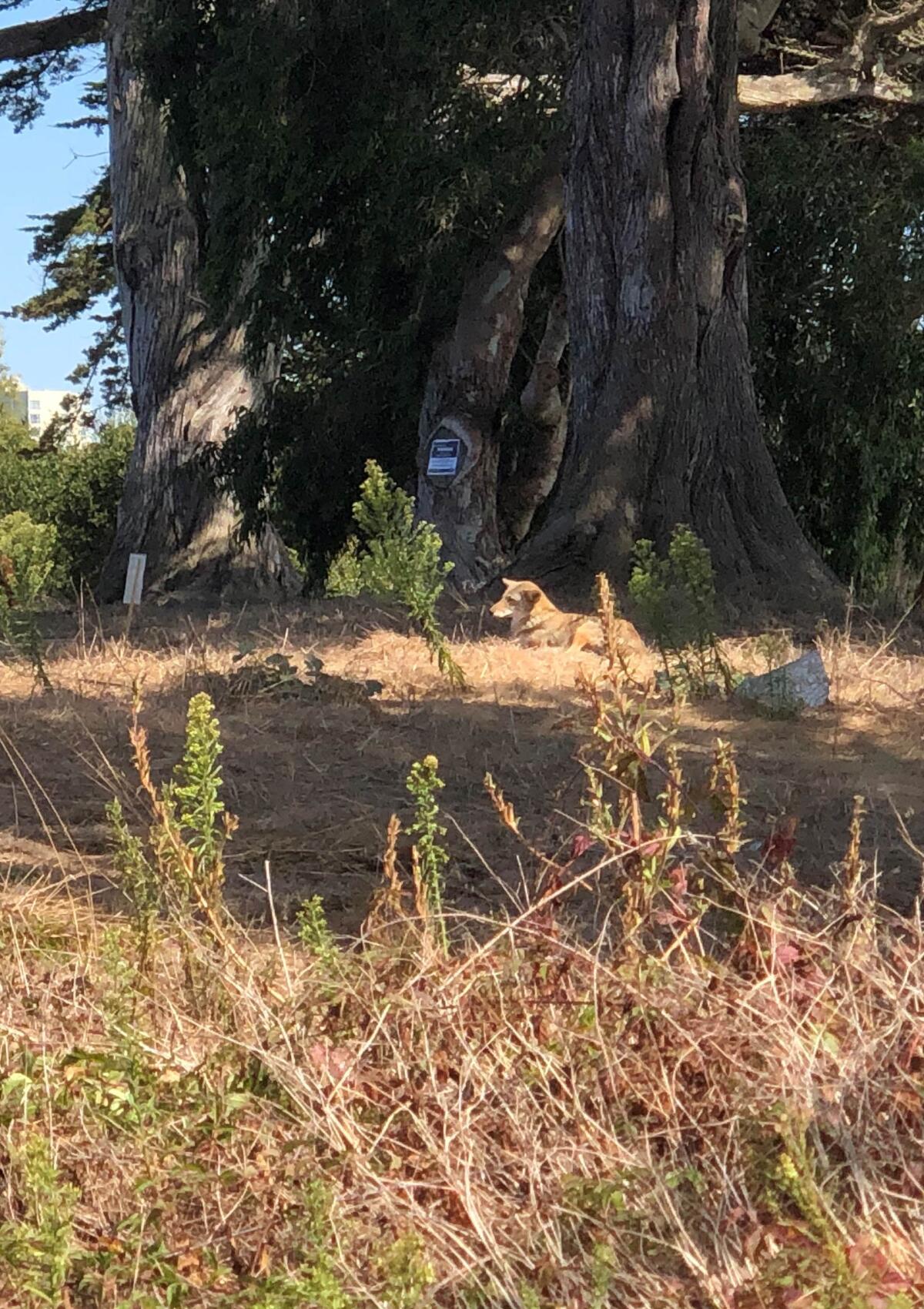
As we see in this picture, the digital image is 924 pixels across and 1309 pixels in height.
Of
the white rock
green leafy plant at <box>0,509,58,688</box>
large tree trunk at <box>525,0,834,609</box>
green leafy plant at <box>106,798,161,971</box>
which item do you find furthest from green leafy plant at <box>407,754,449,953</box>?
large tree trunk at <box>525,0,834,609</box>

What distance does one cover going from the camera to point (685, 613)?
5727 millimetres

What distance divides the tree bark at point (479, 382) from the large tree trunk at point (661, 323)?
2922 mm

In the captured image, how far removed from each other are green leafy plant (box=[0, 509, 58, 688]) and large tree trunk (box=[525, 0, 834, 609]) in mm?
3050

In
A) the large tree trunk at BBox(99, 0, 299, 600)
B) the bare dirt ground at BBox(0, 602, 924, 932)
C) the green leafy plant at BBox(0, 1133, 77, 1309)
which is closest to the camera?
the green leafy plant at BBox(0, 1133, 77, 1309)

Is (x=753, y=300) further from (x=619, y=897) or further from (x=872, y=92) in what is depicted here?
(x=619, y=897)

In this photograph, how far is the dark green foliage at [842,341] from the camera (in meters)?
11.9

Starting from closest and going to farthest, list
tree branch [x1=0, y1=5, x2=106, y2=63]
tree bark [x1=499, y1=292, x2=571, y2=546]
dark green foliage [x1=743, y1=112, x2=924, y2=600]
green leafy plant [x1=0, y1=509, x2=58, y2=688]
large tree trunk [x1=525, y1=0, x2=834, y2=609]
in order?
green leafy plant [x1=0, y1=509, x2=58, y2=688]
large tree trunk [x1=525, y1=0, x2=834, y2=609]
dark green foliage [x1=743, y1=112, x2=924, y2=600]
tree bark [x1=499, y1=292, x2=571, y2=546]
tree branch [x1=0, y1=5, x2=106, y2=63]

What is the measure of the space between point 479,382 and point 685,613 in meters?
6.32

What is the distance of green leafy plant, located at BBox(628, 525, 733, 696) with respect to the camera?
16.8ft

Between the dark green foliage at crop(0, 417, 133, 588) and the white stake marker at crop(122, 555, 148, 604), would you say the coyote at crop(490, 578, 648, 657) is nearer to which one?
the white stake marker at crop(122, 555, 148, 604)

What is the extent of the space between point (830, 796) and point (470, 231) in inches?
333

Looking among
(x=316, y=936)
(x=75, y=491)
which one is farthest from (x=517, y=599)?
(x=75, y=491)

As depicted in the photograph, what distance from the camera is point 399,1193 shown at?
87.8 inches

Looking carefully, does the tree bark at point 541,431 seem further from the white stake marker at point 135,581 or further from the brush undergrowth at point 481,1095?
the brush undergrowth at point 481,1095
